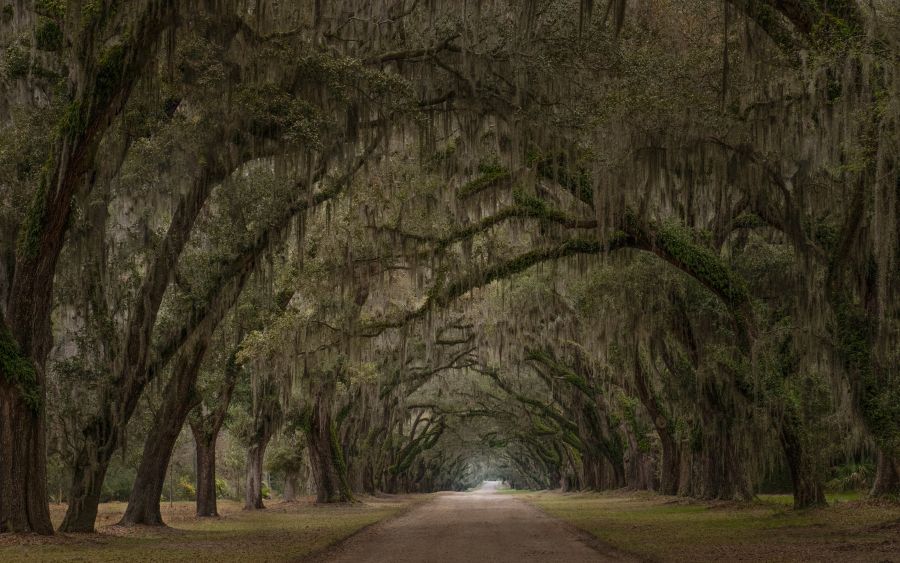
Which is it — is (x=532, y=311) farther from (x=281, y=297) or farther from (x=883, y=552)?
(x=883, y=552)

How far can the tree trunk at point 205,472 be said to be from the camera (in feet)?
87.3

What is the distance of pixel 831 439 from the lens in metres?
28.1

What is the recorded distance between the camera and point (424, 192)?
1984 cm

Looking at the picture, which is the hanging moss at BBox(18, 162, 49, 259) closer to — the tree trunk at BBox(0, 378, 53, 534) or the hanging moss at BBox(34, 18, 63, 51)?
the hanging moss at BBox(34, 18, 63, 51)

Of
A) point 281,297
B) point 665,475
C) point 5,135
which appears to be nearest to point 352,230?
point 281,297

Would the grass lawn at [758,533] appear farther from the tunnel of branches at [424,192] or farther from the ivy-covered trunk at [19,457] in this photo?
the ivy-covered trunk at [19,457]

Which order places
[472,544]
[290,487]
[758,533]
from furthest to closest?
[290,487]
[758,533]
[472,544]

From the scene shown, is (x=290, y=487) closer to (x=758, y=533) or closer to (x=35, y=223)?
(x=758, y=533)

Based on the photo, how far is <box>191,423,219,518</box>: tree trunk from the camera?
26620mm

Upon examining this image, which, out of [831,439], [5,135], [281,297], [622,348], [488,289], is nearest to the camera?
[5,135]

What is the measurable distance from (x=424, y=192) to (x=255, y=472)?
640 inches

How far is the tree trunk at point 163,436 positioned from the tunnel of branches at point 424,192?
0.06 metres

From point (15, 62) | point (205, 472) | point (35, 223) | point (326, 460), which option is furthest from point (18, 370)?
point (326, 460)

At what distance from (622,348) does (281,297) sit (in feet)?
30.8
